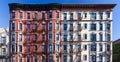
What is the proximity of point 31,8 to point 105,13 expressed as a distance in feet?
58.7

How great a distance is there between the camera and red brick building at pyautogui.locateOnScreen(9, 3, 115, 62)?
7206 cm

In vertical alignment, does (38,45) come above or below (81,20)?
below

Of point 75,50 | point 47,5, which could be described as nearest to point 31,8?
point 47,5

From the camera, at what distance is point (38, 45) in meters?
72.7

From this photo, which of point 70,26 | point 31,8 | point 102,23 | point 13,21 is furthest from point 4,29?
point 102,23

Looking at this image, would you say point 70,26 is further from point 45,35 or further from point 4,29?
point 4,29

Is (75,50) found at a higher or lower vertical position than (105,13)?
lower

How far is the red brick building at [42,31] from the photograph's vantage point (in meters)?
72.1

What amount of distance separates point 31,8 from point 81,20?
12.4 meters

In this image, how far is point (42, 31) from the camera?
73.1 meters

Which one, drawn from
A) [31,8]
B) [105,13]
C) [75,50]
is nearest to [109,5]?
[105,13]

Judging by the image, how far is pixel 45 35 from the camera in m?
72.9

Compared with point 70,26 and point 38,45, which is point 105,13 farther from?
point 38,45

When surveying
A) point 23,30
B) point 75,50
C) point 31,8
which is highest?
point 31,8
